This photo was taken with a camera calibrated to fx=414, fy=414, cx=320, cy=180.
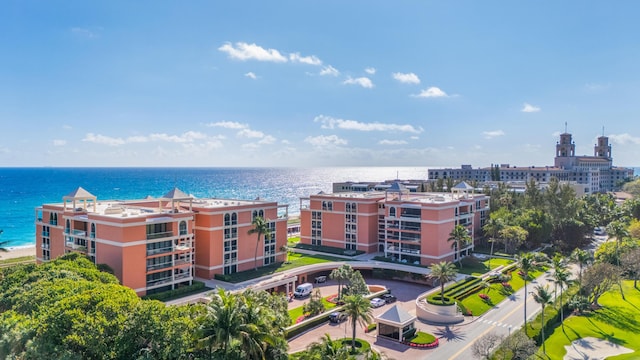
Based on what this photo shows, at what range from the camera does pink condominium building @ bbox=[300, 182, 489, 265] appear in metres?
69.2

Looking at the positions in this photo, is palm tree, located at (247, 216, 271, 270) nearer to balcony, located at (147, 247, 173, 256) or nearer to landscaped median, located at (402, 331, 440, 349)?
balcony, located at (147, 247, 173, 256)

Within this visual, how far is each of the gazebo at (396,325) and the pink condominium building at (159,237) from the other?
25256mm

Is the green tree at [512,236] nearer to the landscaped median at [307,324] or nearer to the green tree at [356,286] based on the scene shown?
the green tree at [356,286]

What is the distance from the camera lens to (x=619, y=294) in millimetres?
60344

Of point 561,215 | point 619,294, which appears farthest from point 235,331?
point 561,215

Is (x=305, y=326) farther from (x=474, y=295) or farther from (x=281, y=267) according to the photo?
(x=474, y=295)

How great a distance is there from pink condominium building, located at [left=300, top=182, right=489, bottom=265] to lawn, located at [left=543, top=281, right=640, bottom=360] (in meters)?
22.3

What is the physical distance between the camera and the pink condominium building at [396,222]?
2726 inches

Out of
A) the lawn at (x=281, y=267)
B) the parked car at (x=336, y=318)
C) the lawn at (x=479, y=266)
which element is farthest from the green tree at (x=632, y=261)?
the parked car at (x=336, y=318)

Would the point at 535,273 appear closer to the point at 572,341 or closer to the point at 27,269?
the point at 572,341

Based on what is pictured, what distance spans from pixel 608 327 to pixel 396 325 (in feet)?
87.6

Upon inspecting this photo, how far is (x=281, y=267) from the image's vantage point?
214 ft

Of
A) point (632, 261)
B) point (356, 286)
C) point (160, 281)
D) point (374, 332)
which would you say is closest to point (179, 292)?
point (160, 281)

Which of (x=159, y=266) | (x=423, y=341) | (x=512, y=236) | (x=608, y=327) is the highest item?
(x=159, y=266)
